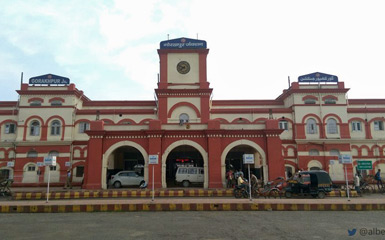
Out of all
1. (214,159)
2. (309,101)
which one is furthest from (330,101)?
(214,159)

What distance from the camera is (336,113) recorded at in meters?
31.5

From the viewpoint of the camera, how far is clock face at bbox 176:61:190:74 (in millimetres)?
28719

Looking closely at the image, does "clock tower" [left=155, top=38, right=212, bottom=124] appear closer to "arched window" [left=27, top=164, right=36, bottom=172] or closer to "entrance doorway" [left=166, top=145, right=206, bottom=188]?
"entrance doorway" [left=166, top=145, right=206, bottom=188]

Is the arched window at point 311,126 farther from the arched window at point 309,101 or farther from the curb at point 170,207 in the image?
the curb at point 170,207

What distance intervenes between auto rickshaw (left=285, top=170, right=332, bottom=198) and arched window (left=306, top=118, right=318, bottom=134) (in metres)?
13.6

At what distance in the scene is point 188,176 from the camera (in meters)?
24.0

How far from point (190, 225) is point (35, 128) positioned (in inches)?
1017

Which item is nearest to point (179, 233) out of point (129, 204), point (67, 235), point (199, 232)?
point (199, 232)

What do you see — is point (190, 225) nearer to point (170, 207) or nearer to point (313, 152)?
point (170, 207)

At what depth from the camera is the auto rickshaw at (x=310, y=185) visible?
18.1 m

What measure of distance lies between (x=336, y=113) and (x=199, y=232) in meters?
27.2

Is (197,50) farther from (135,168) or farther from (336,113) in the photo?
(336,113)

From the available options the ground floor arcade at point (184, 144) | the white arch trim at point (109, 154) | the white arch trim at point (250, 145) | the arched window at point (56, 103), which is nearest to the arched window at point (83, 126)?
the arched window at point (56, 103)

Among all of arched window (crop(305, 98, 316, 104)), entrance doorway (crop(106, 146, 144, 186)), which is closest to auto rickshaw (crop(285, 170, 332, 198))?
arched window (crop(305, 98, 316, 104))
